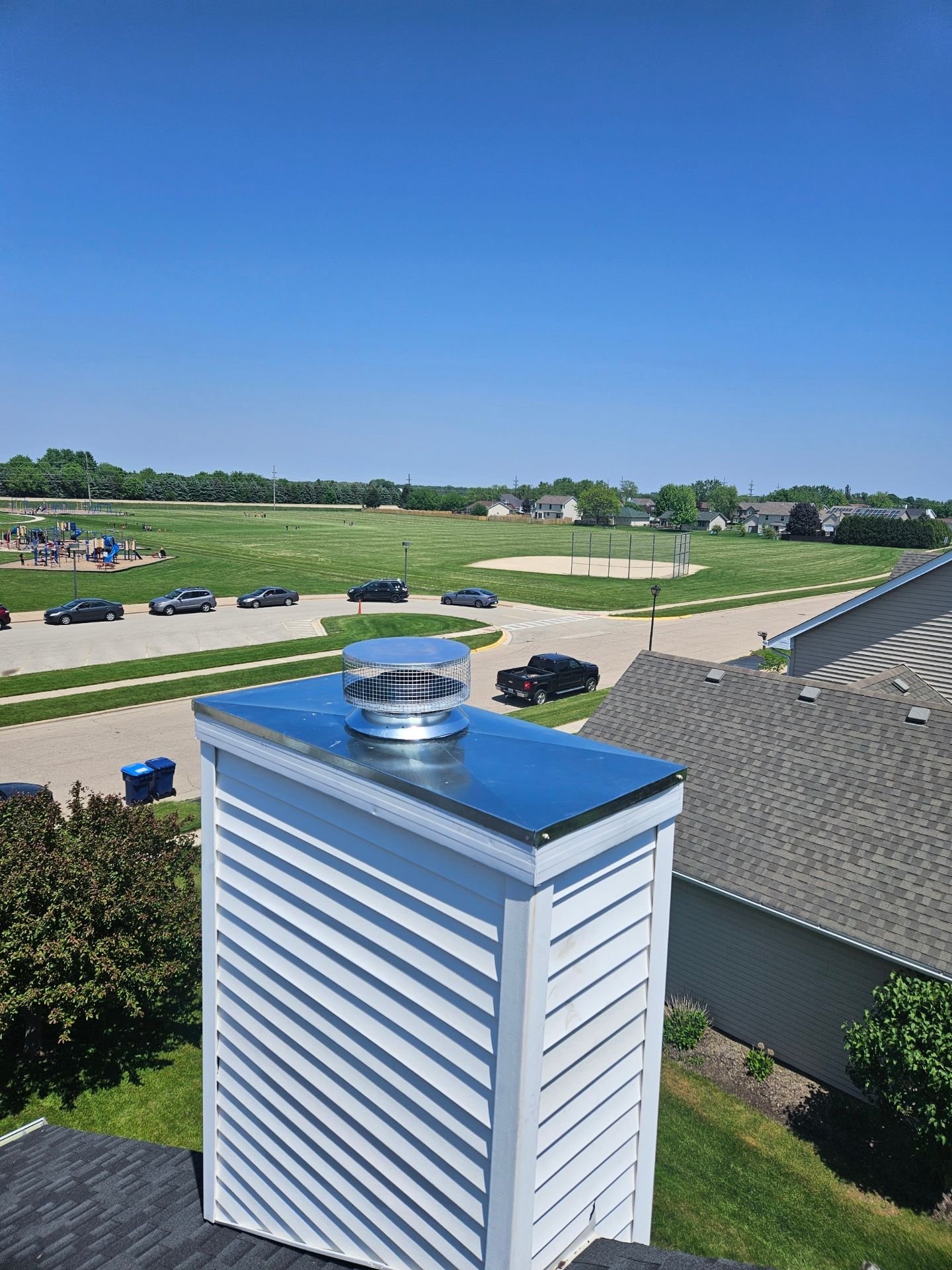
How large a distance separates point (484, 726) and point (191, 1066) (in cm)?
786

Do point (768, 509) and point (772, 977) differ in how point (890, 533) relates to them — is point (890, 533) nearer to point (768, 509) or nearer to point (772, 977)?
point (768, 509)

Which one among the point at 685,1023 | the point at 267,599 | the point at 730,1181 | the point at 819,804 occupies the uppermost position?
the point at 819,804

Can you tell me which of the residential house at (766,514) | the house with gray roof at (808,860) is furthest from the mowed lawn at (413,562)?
the residential house at (766,514)

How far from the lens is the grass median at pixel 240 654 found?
2652cm

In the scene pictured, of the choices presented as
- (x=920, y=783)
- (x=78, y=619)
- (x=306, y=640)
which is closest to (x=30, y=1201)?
(x=920, y=783)

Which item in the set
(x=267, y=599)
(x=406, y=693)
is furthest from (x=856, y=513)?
(x=406, y=693)

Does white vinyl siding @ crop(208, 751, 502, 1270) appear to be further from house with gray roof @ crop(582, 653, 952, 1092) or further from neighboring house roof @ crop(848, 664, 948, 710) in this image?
neighboring house roof @ crop(848, 664, 948, 710)

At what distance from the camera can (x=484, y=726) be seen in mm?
4625

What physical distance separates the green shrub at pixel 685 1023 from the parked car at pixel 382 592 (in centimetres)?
3635

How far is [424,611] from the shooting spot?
44625 mm

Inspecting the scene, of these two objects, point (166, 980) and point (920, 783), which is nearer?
point (166, 980)

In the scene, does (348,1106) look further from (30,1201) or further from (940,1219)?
(940,1219)

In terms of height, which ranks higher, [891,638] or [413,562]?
[891,638]

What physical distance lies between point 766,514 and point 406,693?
572 ft
